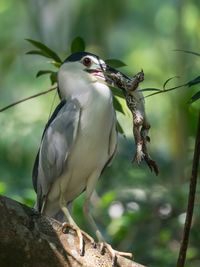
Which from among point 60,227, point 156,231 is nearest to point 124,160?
point 156,231

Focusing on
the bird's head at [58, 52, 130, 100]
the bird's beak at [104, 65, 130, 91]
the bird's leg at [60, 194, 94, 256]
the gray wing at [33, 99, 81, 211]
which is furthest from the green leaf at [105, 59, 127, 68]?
the bird's leg at [60, 194, 94, 256]

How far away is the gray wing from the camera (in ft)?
12.2

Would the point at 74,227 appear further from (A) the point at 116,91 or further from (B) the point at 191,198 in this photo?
(A) the point at 116,91

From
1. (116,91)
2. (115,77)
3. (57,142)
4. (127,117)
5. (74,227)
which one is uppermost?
(115,77)

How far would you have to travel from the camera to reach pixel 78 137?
3.72m

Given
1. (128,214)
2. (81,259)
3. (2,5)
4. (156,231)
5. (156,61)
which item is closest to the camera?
(81,259)

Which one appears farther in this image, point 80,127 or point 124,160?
point 124,160

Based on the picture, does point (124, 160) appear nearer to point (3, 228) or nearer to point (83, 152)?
point (83, 152)

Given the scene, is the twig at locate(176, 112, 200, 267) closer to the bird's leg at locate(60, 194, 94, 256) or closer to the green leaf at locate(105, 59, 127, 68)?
the bird's leg at locate(60, 194, 94, 256)

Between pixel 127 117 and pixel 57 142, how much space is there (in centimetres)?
451

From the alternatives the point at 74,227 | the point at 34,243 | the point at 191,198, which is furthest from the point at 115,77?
the point at 34,243

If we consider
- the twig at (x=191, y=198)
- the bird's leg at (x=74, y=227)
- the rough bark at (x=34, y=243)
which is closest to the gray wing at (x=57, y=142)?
the bird's leg at (x=74, y=227)

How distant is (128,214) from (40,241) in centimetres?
249

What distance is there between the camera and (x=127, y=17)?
14148 mm
